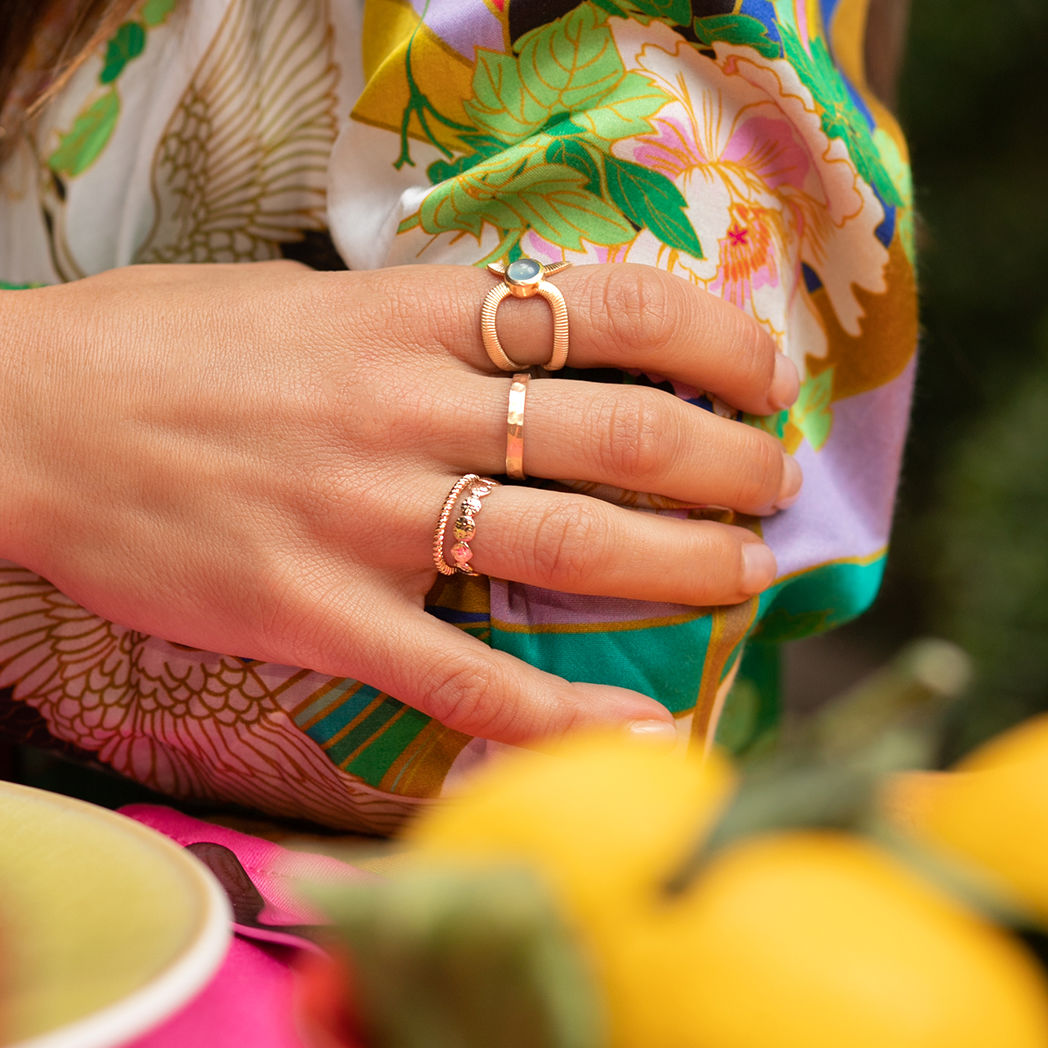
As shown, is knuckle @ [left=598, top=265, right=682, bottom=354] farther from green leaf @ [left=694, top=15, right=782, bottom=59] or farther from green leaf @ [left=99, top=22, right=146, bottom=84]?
green leaf @ [left=99, top=22, right=146, bottom=84]

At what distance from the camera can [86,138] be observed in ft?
1.86

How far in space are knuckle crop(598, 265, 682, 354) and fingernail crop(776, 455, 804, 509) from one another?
11 centimetres

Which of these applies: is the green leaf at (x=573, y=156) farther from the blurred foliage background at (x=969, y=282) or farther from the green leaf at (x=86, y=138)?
the blurred foliage background at (x=969, y=282)

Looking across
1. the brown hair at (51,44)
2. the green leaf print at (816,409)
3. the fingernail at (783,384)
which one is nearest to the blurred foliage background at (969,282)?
the green leaf print at (816,409)

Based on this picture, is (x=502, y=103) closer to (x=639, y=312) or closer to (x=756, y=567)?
(x=639, y=312)

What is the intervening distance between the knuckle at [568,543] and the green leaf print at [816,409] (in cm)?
19

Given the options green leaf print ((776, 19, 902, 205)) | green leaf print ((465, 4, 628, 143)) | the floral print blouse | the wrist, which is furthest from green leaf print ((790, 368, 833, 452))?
the wrist

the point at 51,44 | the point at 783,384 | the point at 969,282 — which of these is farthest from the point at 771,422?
the point at 969,282

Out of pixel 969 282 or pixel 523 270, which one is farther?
pixel 969 282

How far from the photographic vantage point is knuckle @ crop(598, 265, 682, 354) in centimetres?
42

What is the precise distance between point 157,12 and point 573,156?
297 mm

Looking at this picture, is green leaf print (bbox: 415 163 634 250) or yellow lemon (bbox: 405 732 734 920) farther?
green leaf print (bbox: 415 163 634 250)

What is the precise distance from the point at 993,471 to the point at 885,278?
4.05 feet

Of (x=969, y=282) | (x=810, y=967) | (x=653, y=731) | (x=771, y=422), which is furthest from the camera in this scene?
(x=969, y=282)
